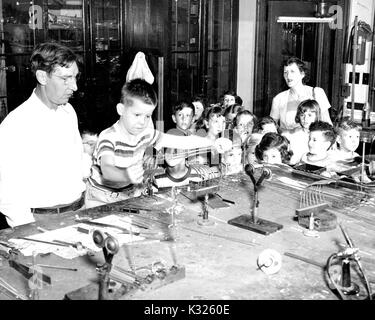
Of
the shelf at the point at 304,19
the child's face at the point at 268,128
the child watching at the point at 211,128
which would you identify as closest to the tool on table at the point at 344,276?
the child watching at the point at 211,128

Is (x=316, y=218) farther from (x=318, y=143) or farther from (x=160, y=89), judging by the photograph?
(x=160, y=89)

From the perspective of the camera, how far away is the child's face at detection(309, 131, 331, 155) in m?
4.24

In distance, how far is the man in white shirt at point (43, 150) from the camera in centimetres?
285

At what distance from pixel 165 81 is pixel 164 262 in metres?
4.47

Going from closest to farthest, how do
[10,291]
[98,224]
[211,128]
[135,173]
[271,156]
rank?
[10,291] < [98,224] < [135,173] < [271,156] < [211,128]

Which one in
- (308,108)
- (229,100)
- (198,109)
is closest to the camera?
(308,108)

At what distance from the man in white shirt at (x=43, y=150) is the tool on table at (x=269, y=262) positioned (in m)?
1.22

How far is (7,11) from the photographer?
213 inches

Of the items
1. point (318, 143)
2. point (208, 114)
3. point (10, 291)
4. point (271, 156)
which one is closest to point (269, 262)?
point (10, 291)

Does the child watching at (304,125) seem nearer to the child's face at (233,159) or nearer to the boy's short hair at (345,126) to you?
the boy's short hair at (345,126)

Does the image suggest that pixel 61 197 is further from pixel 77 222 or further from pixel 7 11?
pixel 7 11

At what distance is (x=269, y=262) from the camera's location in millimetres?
2131

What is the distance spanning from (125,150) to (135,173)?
0.18m

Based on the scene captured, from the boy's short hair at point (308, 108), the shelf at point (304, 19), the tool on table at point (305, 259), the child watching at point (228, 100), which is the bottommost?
the tool on table at point (305, 259)
